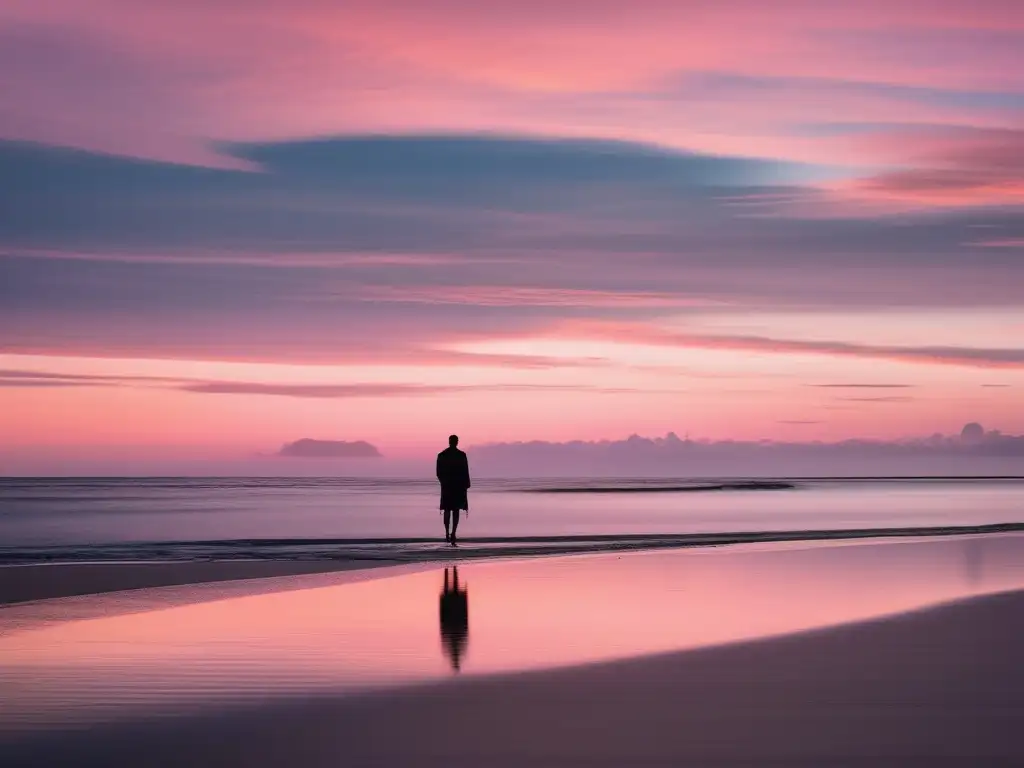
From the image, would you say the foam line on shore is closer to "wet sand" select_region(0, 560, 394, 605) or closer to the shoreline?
the shoreline

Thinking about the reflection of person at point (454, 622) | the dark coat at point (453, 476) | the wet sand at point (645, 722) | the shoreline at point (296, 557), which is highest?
the dark coat at point (453, 476)

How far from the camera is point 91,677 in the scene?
10938mm

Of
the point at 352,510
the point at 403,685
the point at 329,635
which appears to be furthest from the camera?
the point at 352,510

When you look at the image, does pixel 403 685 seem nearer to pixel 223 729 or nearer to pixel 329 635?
pixel 223 729

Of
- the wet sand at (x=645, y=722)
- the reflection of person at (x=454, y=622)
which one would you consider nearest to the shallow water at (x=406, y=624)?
the reflection of person at (x=454, y=622)

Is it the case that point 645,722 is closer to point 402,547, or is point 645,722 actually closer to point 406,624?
point 406,624

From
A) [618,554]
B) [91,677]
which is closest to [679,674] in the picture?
[91,677]

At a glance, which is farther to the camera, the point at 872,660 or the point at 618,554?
the point at 618,554

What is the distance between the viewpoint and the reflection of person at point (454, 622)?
12.4 metres

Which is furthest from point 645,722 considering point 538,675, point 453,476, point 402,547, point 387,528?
point 387,528

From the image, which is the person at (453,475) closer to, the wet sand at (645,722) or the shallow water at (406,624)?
the shallow water at (406,624)

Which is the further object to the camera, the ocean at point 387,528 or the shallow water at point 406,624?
the ocean at point 387,528

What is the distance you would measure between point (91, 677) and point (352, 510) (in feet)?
141

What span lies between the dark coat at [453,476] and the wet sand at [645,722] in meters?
15.6
